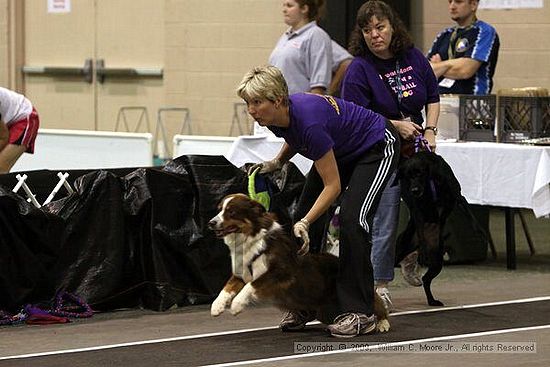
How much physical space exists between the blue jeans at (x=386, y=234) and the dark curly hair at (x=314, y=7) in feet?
8.32

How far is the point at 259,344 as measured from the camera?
245 inches

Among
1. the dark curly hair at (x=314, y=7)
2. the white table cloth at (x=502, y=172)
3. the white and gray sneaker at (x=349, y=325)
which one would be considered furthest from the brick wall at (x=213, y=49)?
the white and gray sneaker at (x=349, y=325)

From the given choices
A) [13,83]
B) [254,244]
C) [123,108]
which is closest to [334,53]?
[254,244]

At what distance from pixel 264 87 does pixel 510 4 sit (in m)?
6.71

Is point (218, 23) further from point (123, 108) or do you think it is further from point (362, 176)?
point (362, 176)

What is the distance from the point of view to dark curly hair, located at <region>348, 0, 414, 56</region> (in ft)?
22.9

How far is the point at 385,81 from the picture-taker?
23.2 ft

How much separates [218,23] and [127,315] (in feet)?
23.6

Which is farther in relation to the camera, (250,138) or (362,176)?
(250,138)

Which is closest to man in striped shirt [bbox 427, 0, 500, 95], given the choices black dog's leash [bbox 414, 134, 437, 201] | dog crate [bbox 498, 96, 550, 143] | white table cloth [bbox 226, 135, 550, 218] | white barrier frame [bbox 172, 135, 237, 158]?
dog crate [bbox 498, 96, 550, 143]

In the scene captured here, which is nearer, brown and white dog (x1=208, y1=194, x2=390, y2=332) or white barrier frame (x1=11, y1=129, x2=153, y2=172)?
brown and white dog (x1=208, y1=194, x2=390, y2=332)

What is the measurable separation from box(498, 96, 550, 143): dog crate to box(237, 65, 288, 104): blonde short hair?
3187 millimetres

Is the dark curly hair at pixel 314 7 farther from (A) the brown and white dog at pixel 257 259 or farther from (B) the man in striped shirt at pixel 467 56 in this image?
(A) the brown and white dog at pixel 257 259

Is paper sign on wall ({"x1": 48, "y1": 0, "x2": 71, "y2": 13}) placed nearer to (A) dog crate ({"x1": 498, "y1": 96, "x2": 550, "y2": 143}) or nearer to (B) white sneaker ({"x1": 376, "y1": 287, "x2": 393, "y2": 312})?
(A) dog crate ({"x1": 498, "y1": 96, "x2": 550, "y2": 143})
